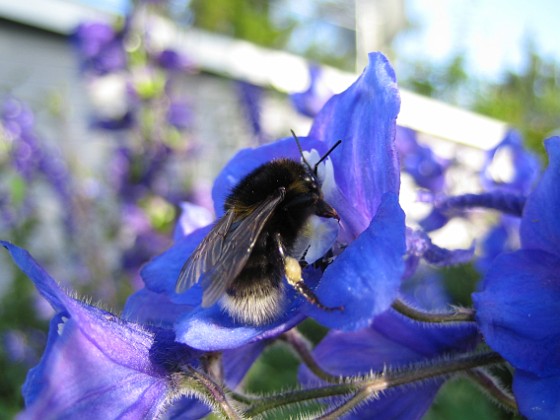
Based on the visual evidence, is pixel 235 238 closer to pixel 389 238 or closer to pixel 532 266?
pixel 389 238

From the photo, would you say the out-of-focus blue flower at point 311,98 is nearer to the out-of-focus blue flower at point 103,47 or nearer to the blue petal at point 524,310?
→ the blue petal at point 524,310

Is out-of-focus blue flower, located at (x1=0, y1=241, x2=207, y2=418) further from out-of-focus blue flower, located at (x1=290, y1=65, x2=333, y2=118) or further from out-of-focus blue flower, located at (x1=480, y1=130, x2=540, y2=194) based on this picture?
out-of-focus blue flower, located at (x1=290, y1=65, x2=333, y2=118)

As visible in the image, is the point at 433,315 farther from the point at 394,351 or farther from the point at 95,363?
the point at 95,363

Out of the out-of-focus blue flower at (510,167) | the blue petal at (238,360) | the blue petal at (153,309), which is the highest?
the blue petal at (153,309)

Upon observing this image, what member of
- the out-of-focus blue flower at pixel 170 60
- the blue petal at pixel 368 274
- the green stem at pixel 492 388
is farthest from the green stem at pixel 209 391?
the out-of-focus blue flower at pixel 170 60

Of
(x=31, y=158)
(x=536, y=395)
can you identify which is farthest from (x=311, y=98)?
(x=31, y=158)
